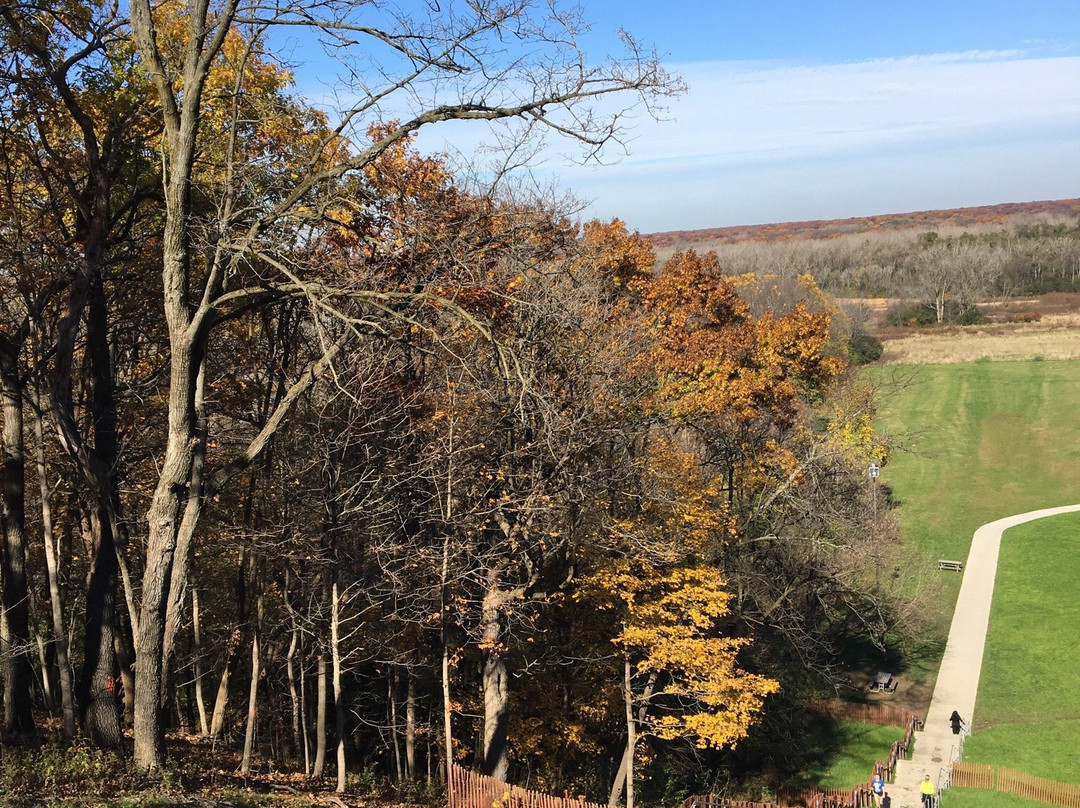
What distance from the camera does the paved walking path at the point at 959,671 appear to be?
23219 mm

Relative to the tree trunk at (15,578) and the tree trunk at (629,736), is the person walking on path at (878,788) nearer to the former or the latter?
the tree trunk at (629,736)

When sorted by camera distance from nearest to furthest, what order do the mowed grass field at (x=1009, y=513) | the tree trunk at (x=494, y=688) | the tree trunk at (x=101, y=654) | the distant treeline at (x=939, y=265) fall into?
1. the tree trunk at (x=101, y=654)
2. the tree trunk at (x=494, y=688)
3. the mowed grass field at (x=1009, y=513)
4. the distant treeline at (x=939, y=265)

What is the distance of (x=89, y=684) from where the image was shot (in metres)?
10.8

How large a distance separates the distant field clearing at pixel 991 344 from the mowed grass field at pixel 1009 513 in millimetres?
2415

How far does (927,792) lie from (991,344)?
7019cm

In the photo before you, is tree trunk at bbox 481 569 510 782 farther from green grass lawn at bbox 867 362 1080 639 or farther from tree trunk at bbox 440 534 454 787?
green grass lawn at bbox 867 362 1080 639

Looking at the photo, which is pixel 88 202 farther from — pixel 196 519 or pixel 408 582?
pixel 408 582

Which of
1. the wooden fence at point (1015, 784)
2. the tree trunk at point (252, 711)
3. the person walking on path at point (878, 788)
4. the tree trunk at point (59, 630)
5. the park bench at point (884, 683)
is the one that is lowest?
the park bench at point (884, 683)

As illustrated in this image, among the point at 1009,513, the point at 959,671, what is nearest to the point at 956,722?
the point at 959,671

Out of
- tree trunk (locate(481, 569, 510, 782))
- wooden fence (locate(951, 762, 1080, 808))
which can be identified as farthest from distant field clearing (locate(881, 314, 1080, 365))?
tree trunk (locate(481, 569, 510, 782))

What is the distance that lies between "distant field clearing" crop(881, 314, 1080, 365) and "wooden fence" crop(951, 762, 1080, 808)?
58.0m

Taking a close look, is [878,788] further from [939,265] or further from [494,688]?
[939,265]

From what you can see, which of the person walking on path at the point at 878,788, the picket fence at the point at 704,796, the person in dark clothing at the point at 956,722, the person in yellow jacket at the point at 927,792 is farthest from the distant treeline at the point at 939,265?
the person walking on path at the point at 878,788

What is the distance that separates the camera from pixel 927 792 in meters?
19.4
